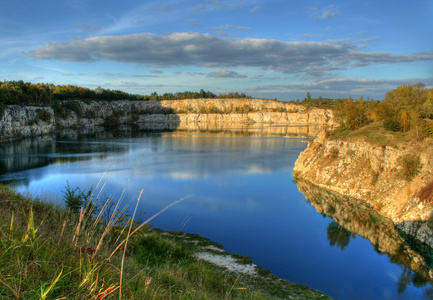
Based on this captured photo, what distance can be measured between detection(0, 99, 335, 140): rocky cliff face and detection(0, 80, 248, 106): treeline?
580cm

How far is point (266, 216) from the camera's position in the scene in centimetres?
1784

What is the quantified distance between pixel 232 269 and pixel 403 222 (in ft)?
34.2

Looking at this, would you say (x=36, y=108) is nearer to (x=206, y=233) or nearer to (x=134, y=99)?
(x=206, y=233)

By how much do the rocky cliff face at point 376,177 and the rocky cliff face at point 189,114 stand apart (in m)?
72.6

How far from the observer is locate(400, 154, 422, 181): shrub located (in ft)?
57.7

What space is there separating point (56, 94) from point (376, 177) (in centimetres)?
10082

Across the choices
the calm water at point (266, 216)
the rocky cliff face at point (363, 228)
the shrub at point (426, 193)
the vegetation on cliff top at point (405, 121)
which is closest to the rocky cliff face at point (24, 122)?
the calm water at point (266, 216)

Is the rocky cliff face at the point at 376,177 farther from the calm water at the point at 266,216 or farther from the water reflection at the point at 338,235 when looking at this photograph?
the water reflection at the point at 338,235

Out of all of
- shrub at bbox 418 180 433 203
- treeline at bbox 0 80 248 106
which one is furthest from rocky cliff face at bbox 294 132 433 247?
treeline at bbox 0 80 248 106

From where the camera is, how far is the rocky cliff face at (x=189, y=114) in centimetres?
10493

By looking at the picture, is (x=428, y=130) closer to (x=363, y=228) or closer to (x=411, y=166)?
(x=411, y=166)

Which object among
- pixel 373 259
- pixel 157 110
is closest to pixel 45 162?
pixel 373 259

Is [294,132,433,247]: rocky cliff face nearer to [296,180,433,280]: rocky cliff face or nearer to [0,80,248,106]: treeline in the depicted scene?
[296,180,433,280]: rocky cliff face

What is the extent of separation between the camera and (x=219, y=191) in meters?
22.6
